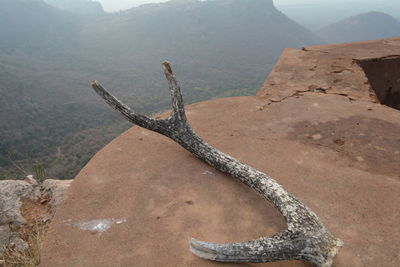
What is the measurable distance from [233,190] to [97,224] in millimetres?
878

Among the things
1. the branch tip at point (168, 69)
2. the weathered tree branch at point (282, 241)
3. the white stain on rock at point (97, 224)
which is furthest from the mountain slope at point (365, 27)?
the white stain on rock at point (97, 224)

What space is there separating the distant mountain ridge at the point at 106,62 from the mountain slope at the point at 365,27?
41.1 metres

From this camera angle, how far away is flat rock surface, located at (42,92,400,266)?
1.72 m

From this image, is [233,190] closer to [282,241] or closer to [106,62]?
[282,241]

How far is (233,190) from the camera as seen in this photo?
214cm

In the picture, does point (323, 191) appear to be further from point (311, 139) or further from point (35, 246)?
point (35, 246)

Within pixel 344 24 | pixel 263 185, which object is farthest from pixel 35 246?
pixel 344 24

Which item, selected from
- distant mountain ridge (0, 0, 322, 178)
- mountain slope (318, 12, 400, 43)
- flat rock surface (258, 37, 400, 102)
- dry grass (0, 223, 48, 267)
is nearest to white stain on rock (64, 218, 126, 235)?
Answer: dry grass (0, 223, 48, 267)

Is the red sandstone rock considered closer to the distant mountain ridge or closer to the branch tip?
the branch tip

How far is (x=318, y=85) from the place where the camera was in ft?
12.1

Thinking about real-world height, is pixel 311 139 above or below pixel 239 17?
above

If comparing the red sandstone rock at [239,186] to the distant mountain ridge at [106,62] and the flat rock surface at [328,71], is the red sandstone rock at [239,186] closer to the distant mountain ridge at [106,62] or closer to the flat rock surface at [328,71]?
the flat rock surface at [328,71]

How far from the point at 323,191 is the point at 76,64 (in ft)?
274

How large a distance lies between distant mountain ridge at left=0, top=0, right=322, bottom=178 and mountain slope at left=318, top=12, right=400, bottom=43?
41.1m
